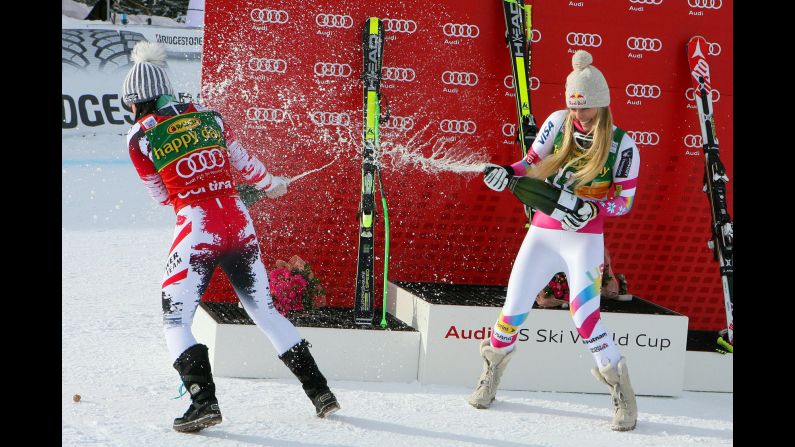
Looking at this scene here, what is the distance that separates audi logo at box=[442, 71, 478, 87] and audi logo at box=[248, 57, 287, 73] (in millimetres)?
952

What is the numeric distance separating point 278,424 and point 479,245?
2.25 metres

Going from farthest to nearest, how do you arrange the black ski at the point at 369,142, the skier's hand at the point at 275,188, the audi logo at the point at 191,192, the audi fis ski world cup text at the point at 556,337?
the black ski at the point at 369,142 → the audi fis ski world cup text at the point at 556,337 → the skier's hand at the point at 275,188 → the audi logo at the point at 191,192

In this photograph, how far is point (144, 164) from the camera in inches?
164

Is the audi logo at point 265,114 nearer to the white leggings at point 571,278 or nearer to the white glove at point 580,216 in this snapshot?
the white leggings at point 571,278

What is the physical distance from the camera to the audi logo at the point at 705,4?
20.0 ft

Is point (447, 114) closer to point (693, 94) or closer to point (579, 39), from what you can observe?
point (579, 39)

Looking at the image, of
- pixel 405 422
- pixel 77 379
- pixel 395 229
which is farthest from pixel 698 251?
pixel 77 379

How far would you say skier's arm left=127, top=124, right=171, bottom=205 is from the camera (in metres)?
4.13

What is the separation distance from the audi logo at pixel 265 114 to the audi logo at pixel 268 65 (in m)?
0.22

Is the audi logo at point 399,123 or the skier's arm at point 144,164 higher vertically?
the audi logo at point 399,123

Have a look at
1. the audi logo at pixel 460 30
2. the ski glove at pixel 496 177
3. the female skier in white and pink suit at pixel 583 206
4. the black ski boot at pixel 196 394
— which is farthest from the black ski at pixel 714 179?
the black ski boot at pixel 196 394

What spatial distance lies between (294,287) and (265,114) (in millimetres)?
1048

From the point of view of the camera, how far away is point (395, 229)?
20.0 feet
